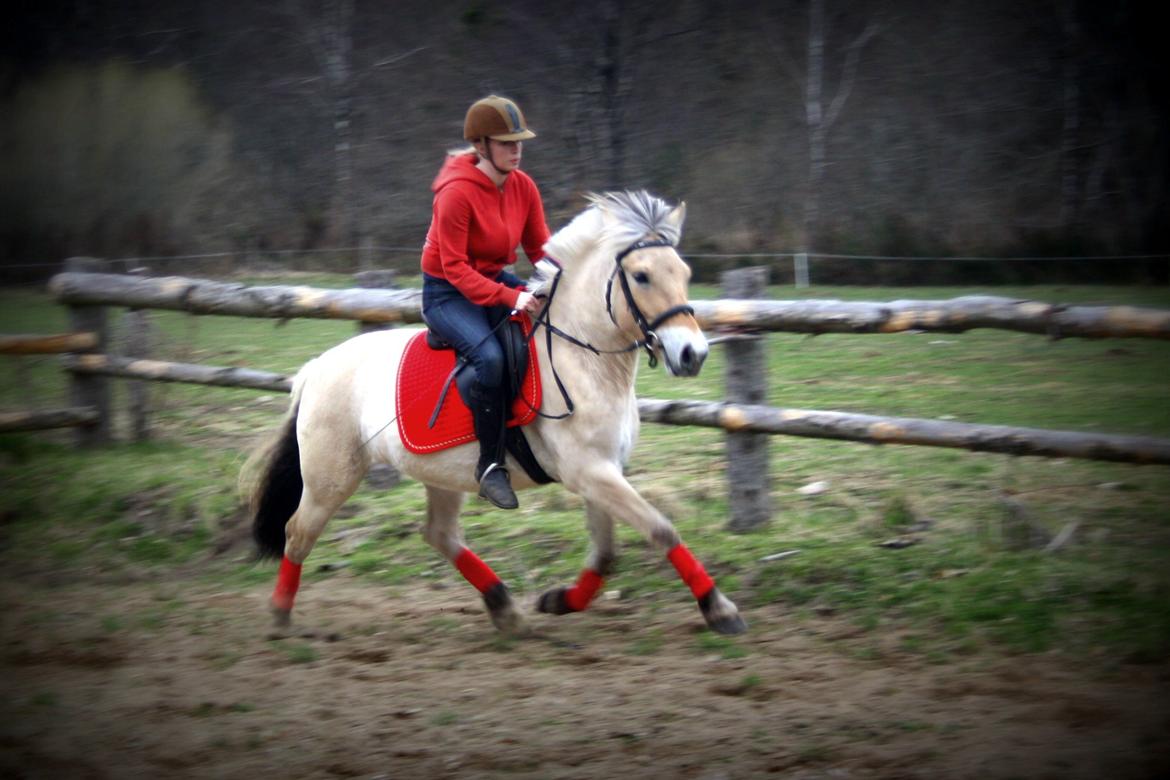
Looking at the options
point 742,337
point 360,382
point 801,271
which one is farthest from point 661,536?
point 801,271

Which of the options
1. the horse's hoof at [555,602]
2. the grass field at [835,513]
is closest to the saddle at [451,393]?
the horse's hoof at [555,602]

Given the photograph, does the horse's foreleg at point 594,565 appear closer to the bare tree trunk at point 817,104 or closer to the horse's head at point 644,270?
the horse's head at point 644,270

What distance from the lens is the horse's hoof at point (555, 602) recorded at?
589 centimetres

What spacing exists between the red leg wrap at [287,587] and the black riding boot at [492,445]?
4.61 feet

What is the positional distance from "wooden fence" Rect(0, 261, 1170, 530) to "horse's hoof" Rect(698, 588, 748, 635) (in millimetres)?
1358

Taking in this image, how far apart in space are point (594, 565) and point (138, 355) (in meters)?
5.46

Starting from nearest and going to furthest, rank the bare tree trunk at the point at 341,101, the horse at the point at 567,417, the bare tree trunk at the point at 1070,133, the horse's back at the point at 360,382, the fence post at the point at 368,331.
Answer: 1. the horse at the point at 567,417
2. the horse's back at the point at 360,382
3. the fence post at the point at 368,331
4. the bare tree trunk at the point at 1070,133
5. the bare tree trunk at the point at 341,101

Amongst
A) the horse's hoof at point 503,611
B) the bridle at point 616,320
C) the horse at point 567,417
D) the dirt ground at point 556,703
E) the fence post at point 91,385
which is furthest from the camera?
the fence post at point 91,385

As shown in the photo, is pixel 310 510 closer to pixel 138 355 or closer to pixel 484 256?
pixel 484 256

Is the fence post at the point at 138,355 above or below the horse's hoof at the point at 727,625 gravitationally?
above

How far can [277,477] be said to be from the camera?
6477 mm

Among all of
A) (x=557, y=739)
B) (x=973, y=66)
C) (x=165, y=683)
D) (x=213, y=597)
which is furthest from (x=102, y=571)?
(x=973, y=66)

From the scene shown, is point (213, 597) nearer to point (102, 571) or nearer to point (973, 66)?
point (102, 571)

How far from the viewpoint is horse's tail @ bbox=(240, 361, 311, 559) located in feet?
21.2
